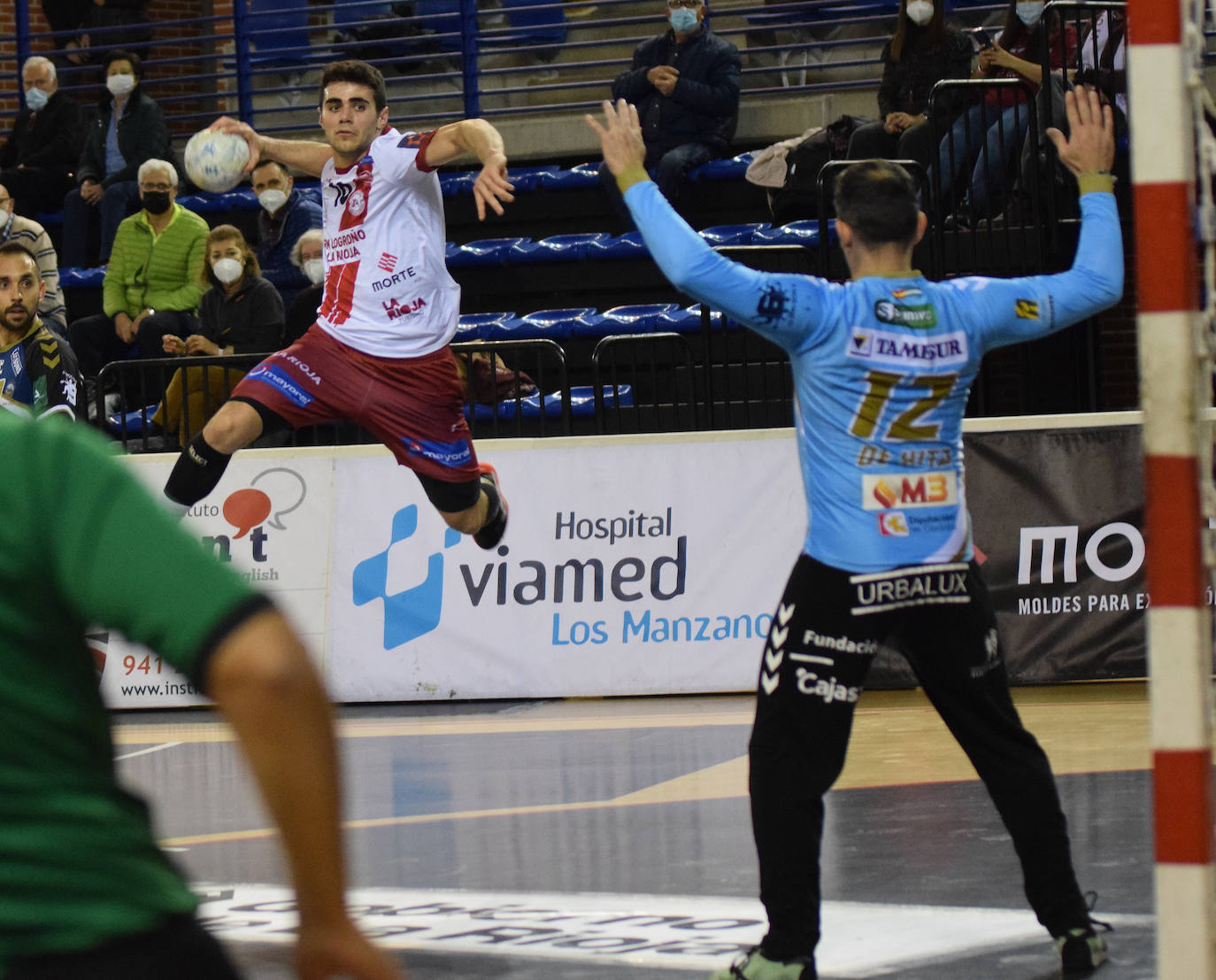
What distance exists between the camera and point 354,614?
11531mm

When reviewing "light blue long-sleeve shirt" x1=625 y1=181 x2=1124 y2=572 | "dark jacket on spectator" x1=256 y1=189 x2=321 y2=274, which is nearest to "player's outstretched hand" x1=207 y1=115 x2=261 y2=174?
"light blue long-sleeve shirt" x1=625 y1=181 x2=1124 y2=572

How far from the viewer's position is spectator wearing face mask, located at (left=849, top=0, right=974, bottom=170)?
14.0 m

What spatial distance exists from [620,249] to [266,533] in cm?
501

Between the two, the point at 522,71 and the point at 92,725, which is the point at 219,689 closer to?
the point at 92,725

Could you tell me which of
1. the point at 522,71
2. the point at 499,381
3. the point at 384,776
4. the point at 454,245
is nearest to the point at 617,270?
the point at 454,245

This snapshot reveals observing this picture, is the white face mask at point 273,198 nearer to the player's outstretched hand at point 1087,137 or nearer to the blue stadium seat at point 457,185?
the blue stadium seat at point 457,185

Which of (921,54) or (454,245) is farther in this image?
(454,245)

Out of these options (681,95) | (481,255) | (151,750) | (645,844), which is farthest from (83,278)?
(645,844)

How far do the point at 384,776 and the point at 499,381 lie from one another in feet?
15.8

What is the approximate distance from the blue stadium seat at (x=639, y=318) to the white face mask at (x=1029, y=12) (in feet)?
11.1

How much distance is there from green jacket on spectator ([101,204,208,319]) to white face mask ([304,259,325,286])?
3.18 feet

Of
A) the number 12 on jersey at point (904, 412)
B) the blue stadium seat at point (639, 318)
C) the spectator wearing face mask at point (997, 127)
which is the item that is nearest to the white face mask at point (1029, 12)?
the spectator wearing face mask at point (997, 127)

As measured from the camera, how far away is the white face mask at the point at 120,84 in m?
17.0

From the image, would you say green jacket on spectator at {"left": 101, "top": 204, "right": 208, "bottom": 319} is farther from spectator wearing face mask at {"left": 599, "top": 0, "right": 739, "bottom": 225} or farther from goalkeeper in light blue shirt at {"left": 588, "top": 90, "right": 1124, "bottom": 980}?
goalkeeper in light blue shirt at {"left": 588, "top": 90, "right": 1124, "bottom": 980}
